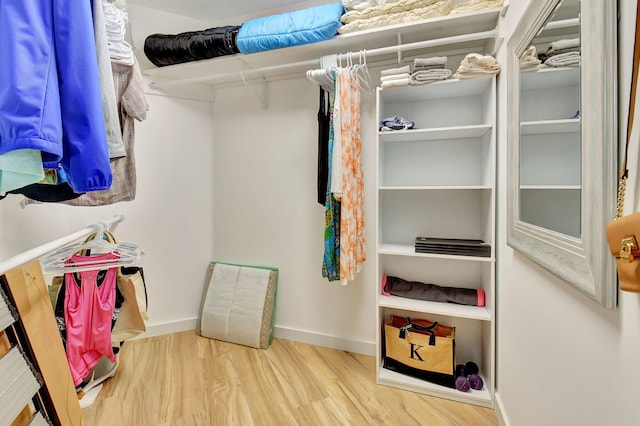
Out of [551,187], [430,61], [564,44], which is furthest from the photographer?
[430,61]

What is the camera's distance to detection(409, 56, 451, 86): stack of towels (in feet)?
5.55

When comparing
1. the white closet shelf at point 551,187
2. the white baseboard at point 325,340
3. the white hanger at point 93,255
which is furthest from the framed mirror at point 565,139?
the white hanger at point 93,255

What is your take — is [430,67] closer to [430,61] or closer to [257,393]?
[430,61]

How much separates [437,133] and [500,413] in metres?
1.58

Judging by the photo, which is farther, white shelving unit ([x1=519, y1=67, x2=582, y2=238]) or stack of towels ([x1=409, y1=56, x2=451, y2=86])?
stack of towels ([x1=409, y1=56, x2=451, y2=86])

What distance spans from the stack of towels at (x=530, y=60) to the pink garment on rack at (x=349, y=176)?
856mm

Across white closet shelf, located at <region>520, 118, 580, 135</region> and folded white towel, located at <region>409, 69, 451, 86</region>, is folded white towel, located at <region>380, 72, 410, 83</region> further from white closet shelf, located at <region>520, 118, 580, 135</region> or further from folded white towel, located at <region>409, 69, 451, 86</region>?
white closet shelf, located at <region>520, 118, 580, 135</region>

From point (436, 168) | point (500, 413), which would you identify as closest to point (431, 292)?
point (500, 413)

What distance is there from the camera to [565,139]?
0.87 m

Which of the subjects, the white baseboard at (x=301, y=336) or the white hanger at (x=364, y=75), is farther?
the white baseboard at (x=301, y=336)

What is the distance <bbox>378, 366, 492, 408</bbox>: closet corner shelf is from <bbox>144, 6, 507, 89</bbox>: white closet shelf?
1961 mm

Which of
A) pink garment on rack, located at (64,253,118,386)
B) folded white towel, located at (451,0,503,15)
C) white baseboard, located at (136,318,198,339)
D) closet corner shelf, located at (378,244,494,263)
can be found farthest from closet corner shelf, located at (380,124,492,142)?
white baseboard, located at (136,318,198,339)

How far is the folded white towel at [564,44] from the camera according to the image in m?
0.80

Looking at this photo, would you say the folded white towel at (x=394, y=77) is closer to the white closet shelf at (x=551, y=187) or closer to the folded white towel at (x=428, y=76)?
the folded white towel at (x=428, y=76)
